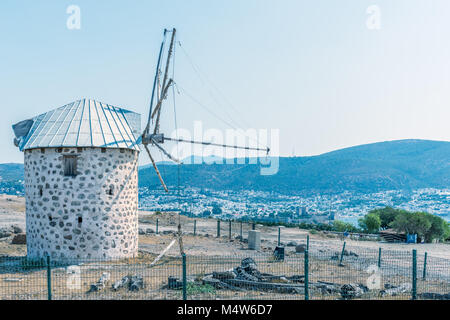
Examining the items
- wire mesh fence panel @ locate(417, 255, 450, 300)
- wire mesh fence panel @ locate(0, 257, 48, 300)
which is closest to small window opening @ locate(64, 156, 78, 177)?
wire mesh fence panel @ locate(0, 257, 48, 300)

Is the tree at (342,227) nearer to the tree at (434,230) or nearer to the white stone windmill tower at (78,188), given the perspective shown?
the tree at (434,230)

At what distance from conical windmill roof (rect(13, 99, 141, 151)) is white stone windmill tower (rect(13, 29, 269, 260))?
44 mm

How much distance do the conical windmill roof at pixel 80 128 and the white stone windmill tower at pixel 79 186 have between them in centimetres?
4

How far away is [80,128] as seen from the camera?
20.7 m

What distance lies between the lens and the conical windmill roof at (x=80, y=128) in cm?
2011

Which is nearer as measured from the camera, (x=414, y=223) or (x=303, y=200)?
(x=414, y=223)

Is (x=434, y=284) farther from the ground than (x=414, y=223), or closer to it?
farther from the ground

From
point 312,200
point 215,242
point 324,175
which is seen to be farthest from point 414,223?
point 324,175

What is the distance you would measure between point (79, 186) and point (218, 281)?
8645 mm

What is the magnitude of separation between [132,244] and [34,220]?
15.7ft

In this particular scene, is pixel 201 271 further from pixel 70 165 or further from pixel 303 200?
pixel 303 200

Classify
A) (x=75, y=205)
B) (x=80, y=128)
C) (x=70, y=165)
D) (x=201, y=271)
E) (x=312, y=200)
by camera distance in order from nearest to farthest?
(x=201, y=271)
(x=75, y=205)
(x=70, y=165)
(x=80, y=128)
(x=312, y=200)

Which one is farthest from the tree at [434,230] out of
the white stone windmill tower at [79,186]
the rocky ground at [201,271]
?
the white stone windmill tower at [79,186]

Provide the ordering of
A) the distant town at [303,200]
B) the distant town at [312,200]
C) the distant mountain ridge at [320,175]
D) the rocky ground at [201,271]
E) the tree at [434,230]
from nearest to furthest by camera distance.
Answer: the rocky ground at [201,271]
the tree at [434,230]
the distant town at [303,200]
the distant town at [312,200]
the distant mountain ridge at [320,175]
